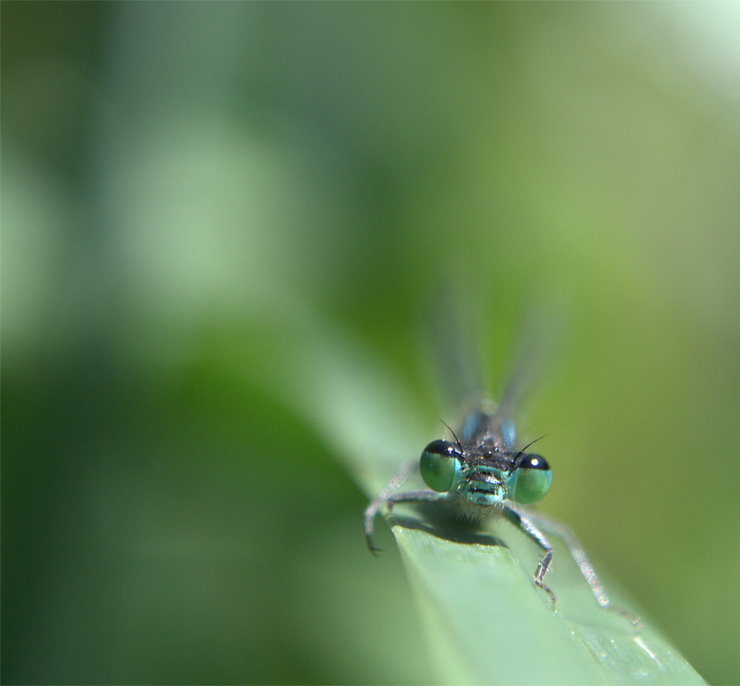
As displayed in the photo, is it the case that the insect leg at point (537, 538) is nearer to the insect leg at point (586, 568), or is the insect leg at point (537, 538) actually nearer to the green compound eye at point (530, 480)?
the green compound eye at point (530, 480)

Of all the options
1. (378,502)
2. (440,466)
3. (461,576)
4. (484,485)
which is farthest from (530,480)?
(461,576)

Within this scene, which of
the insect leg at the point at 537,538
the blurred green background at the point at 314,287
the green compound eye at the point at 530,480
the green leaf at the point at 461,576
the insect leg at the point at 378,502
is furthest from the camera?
the blurred green background at the point at 314,287

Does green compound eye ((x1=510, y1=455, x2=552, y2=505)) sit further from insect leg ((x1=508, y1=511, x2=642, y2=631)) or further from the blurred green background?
the blurred green background

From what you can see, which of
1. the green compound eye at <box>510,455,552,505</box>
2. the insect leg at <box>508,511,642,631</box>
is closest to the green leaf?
the insect leg at <box>508,511,642,631</box>

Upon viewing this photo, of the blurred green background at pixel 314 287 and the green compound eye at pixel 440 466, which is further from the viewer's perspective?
the blurred green background at pixel 314 287

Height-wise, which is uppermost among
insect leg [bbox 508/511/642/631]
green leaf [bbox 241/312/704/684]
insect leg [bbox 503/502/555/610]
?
green leaf [bbox 241/312/704/684]

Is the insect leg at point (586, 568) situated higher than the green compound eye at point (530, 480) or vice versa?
the green compound eye at point (530, 480)

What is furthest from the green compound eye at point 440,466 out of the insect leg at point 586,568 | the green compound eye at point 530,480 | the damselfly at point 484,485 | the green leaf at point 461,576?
the insect leg at point 586,568

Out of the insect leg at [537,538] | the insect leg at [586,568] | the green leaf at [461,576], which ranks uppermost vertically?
the green leaf at [461,576]
